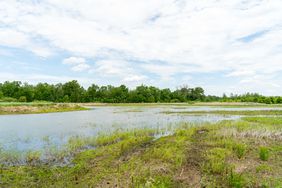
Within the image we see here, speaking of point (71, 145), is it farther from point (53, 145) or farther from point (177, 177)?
point (177, 177)

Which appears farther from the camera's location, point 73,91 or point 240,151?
point 73,91

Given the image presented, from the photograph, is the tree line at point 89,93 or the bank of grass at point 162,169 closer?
the bank of grass at point 162,169

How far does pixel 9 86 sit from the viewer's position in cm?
8856

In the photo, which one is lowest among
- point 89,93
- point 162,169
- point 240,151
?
point 162,169

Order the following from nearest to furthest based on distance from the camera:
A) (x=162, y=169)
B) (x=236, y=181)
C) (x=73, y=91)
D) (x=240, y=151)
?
1. (x=236, y=181)
2. (x=162, y=169)
3. (x=240, y=151)
4. (x=73, y=91)

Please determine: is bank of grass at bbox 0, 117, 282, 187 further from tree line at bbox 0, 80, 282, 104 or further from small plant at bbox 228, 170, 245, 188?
tree line at bbox 0, 80, 282, 104

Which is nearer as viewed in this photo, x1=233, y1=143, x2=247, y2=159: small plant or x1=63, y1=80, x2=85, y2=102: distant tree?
x1=233, y1=143, x2=247, y2=159: small plant

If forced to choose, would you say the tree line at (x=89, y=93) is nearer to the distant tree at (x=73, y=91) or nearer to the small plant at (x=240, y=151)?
the distant tree at (x=73, y=91)

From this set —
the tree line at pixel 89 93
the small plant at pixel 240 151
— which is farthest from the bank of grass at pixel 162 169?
the tree line at pixel 89 93

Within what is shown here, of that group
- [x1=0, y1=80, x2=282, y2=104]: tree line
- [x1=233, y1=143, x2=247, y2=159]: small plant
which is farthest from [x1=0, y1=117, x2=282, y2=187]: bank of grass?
[x1=0, y1=80, x2=282, y2=104]: tree line

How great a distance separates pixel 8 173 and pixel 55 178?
192cm

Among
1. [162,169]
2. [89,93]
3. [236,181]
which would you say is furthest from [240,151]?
[89,93]

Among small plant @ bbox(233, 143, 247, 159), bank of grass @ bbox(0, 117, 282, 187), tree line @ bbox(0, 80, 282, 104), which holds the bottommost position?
bank of grass @ bbox(0, 117, 282, 187)

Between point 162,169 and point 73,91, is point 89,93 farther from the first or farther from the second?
point 162,169
